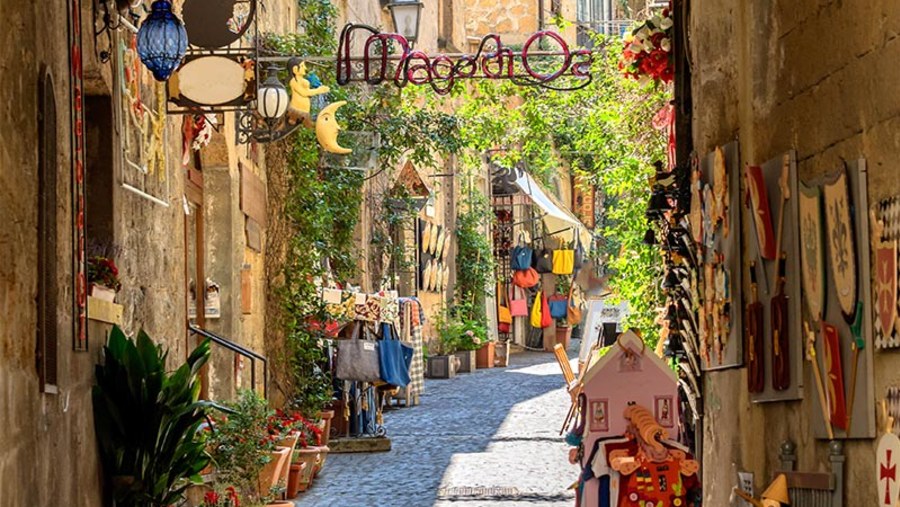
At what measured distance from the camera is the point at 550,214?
33.4m

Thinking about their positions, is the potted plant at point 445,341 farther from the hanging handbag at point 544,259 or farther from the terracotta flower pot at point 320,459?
the terracotta flower pot at point 320,459

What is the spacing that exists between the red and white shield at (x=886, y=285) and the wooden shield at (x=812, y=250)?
67cm

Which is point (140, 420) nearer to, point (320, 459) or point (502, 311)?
point (320, 459)

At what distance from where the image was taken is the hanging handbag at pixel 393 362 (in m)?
16.9

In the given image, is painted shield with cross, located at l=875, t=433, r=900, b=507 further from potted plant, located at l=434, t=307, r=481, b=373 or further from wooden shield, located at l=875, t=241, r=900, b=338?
potted plant, located at l=434, t=307, r=481, b=373

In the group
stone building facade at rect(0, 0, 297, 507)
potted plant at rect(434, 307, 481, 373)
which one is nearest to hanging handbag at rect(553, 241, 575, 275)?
potted plant at rect(434, 307, 481, 373)

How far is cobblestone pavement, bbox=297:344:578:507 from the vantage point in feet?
41.8

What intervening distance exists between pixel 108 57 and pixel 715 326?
11.3ft

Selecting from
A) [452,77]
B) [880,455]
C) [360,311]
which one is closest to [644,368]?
[880,455]

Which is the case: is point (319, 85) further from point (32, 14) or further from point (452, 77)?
point (32, 14)

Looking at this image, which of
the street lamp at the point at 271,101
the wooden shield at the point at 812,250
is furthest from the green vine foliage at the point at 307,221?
the wooden shield at the point at 812,250

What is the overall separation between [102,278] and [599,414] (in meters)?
2.77

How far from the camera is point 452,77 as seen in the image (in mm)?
14711

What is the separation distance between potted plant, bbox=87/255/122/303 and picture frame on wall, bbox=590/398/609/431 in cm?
263
